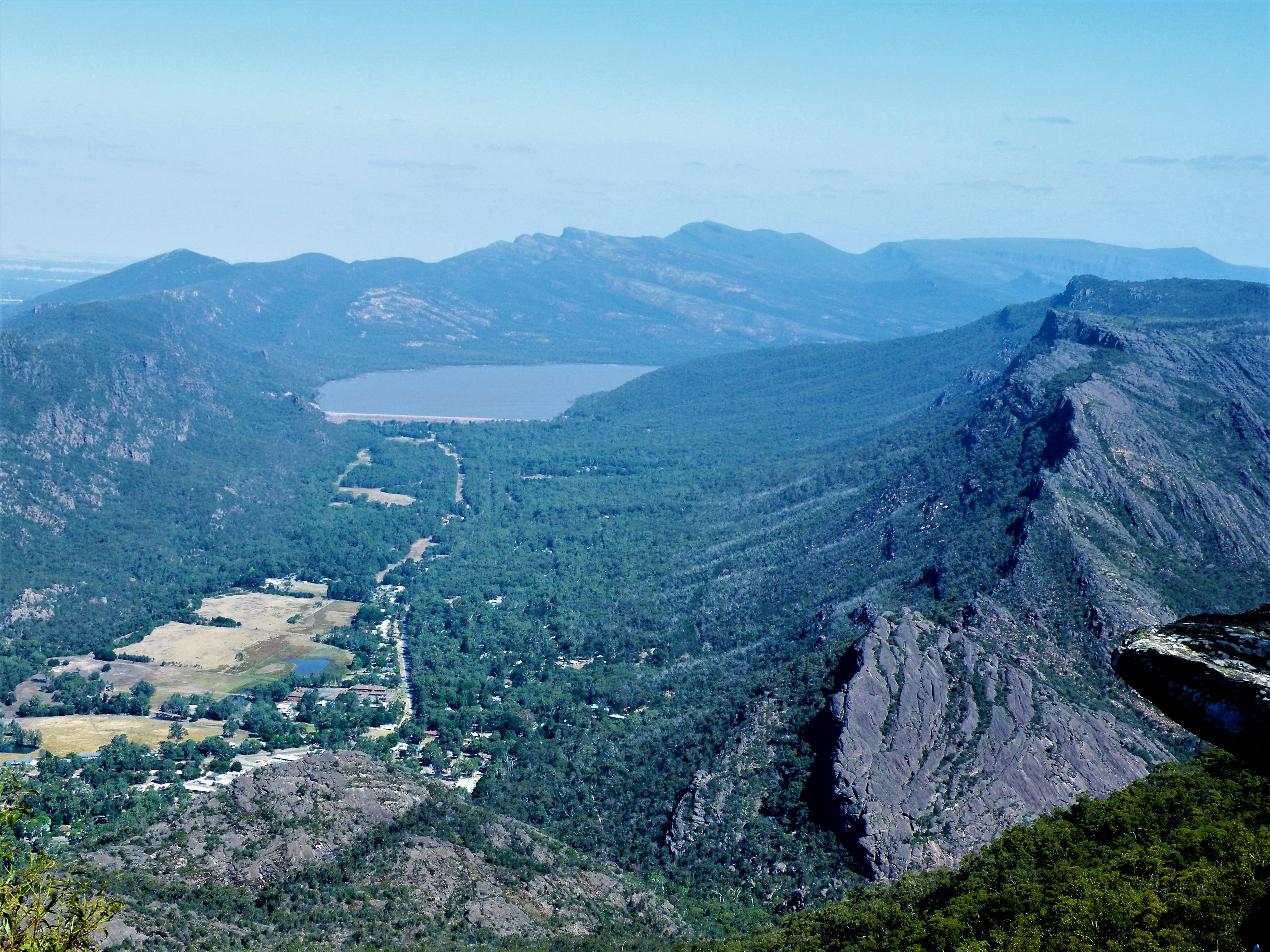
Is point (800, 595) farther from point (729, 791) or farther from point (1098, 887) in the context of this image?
point (1098, 887)

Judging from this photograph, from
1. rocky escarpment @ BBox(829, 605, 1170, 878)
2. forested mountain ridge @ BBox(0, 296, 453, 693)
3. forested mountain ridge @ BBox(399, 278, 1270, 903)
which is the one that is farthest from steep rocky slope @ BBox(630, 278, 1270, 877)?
forested mountain ridge @ BBox(0, 296, 453, 693)

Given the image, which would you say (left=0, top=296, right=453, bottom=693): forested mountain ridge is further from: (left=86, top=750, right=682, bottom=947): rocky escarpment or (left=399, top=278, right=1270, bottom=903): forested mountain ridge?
(left=86, top=750, right=682, bottom=947): rocky escarpment

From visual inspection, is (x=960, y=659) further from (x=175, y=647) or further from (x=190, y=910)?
(x=175, y=647)

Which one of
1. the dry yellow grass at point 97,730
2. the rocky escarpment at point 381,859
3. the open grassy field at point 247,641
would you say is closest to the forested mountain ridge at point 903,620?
the rocky escarpment at point 381,859

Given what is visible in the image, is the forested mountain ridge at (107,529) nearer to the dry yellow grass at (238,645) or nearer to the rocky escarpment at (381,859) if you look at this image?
the dry yellow grass at (238,645)

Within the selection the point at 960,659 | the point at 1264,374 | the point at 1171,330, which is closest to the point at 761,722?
the point at 960,659

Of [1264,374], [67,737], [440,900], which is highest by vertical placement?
[1264,374]
